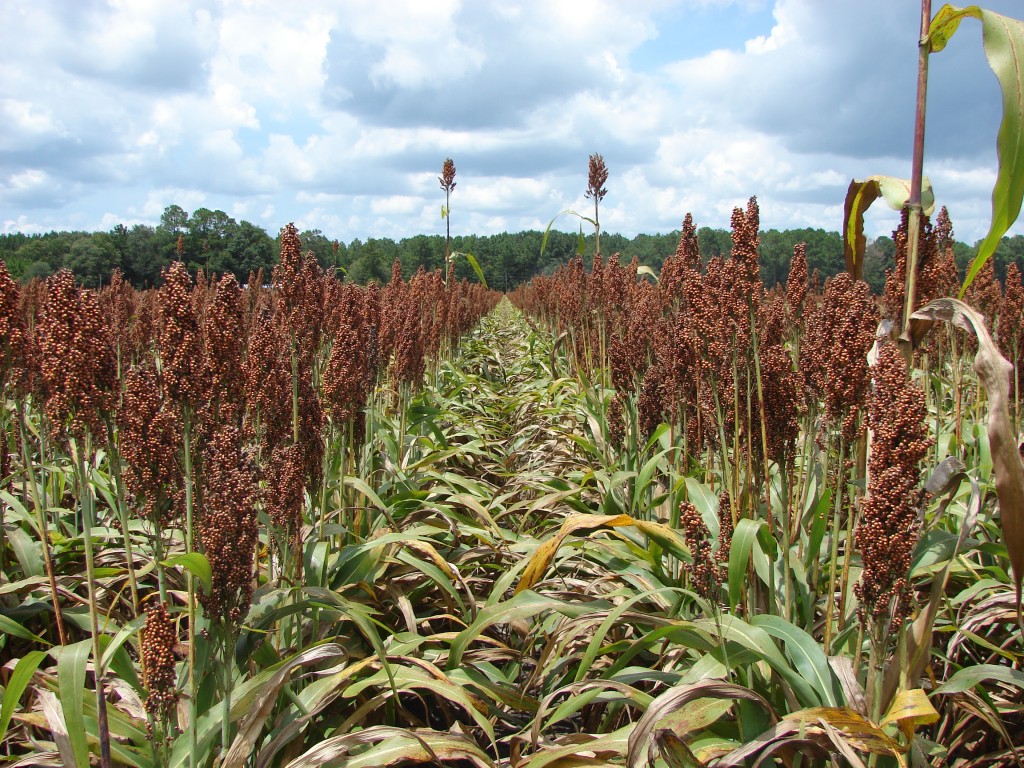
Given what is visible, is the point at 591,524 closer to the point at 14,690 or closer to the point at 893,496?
the point at 893,496

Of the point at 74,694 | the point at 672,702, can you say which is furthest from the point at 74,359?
the point at 672,702

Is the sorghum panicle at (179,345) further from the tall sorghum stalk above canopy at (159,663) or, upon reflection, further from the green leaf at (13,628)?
the green leaf at (13,628)

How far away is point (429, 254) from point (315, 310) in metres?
103

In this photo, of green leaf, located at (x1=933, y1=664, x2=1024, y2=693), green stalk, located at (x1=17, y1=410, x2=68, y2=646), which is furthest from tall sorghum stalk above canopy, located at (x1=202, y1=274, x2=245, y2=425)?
green leaf, located at (x1=933, y1=664, x2=1024, y2=693)

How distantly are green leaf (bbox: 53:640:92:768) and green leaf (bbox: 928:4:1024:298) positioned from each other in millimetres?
2415

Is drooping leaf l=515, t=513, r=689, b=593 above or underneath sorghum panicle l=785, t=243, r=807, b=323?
underneath

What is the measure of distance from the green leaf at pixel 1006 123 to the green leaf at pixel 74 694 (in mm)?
2415

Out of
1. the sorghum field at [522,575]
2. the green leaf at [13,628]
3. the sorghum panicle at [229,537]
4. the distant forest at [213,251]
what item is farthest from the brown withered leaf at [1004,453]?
the distant forest at [213,251]

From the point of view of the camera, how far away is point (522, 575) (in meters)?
3.04

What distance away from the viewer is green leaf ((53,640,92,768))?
1.74 m

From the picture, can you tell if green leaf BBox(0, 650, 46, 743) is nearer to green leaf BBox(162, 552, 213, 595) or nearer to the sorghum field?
the sorghum field

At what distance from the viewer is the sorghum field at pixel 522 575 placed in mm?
1802

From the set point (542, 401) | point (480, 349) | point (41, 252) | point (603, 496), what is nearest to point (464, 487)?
point (603, 496)

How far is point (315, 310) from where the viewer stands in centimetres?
325
